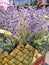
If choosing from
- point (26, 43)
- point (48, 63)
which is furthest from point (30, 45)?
point (48, 63)

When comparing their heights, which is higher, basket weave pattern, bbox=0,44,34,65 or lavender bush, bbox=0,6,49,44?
lavender bush, bbox=0,6,49,44

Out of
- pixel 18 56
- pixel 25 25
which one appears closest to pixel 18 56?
pixel 18 56

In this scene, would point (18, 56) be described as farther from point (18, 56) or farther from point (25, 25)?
point (25, 25)

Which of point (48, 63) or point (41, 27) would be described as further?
point (48, 63)

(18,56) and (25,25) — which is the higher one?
(25,25)

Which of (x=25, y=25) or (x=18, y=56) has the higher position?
(x=25, y=25)

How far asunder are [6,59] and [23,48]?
98 millimetres

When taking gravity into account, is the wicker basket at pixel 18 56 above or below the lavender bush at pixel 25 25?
below

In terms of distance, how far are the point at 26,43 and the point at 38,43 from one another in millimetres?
63

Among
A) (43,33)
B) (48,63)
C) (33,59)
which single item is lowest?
(48,63)

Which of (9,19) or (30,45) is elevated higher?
(9,19)

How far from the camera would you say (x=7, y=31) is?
95 cm

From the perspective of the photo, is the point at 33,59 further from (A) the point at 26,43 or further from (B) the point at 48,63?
(B) the point at 48,63

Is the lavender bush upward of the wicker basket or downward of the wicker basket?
upward
